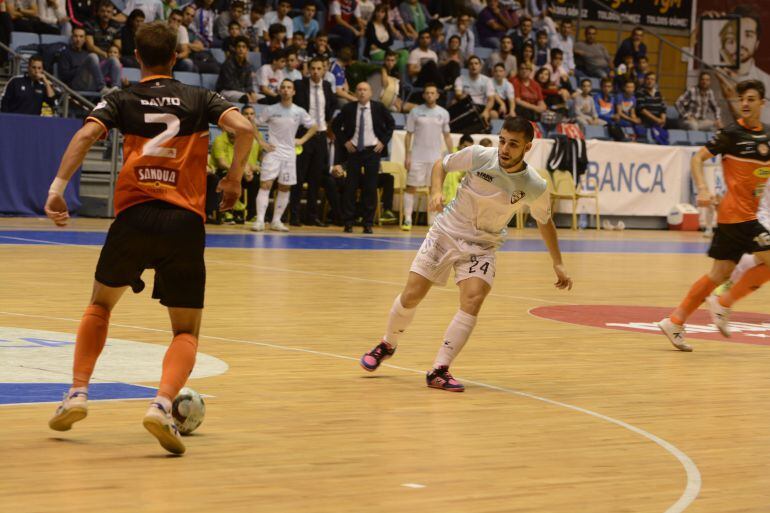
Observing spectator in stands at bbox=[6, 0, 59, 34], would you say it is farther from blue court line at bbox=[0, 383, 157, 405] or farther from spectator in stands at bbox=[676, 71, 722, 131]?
blue court line at bbox=[0, 383, 157, 405]

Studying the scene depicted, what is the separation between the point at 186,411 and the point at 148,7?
16.2 m

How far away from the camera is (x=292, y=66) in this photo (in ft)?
67.9

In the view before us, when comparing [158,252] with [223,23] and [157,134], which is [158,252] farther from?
[223,23]

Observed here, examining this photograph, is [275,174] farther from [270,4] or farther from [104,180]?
[270,4]

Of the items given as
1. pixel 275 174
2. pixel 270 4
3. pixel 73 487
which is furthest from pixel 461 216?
pixel 270 4

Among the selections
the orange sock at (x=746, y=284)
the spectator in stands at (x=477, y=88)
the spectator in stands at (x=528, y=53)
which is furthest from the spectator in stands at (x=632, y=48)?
the orange sock at (x=746, y=284)

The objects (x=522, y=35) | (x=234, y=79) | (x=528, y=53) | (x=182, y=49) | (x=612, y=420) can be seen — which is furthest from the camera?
(x=522, y=35)

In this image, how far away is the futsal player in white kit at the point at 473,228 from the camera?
7055mm

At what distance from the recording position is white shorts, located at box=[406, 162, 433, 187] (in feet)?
68.3

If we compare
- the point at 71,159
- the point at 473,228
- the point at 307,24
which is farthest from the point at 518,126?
the point at 307,24

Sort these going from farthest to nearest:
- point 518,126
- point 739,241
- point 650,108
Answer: point 650,108 → point 739,241 → point 518,126

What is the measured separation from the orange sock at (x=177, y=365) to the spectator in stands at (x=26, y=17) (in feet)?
52.1

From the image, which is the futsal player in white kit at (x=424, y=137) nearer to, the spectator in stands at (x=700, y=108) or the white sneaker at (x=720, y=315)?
the spectator in stands at (x=700, y=108)

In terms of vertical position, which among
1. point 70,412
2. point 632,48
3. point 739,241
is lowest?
point 739,241
